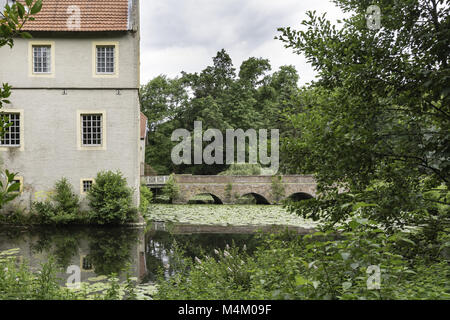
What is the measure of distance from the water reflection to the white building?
2757mm

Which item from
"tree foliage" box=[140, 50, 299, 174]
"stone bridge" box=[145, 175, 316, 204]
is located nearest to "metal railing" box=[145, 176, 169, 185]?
"stone bridge" box=[145, 175, 316, 204]

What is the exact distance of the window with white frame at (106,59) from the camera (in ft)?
46.8

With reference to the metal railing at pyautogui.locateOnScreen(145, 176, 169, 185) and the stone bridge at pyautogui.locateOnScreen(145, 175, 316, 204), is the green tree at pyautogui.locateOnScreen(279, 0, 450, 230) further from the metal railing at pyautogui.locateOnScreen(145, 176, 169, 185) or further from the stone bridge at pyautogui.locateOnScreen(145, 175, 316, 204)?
the metal railing at pyautogui.locateOnScreen(145, 176, 169, 185)

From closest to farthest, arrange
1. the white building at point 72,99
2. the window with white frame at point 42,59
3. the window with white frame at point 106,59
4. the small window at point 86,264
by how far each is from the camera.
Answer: the small window at point 86,264 → the white building at point 72,99 → the window with white frame at point 42,59 → the window with white frame at point 106,59

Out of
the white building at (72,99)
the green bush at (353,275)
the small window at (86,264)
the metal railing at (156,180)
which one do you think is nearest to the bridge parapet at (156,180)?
the metal railing at (156,180)

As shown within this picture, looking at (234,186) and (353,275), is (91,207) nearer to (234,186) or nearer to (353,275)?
(234,186)

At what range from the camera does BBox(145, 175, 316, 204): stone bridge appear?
22625mm

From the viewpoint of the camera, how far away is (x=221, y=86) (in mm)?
36531

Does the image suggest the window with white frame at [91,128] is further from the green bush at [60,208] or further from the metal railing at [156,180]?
the metal railing at [156,180]

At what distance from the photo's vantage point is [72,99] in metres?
14.1

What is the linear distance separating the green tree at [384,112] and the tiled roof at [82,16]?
1245 centimetres

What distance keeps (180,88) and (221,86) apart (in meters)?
4.62

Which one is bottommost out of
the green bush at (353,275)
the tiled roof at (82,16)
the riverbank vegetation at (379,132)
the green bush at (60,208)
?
the green bush at (60,208)
